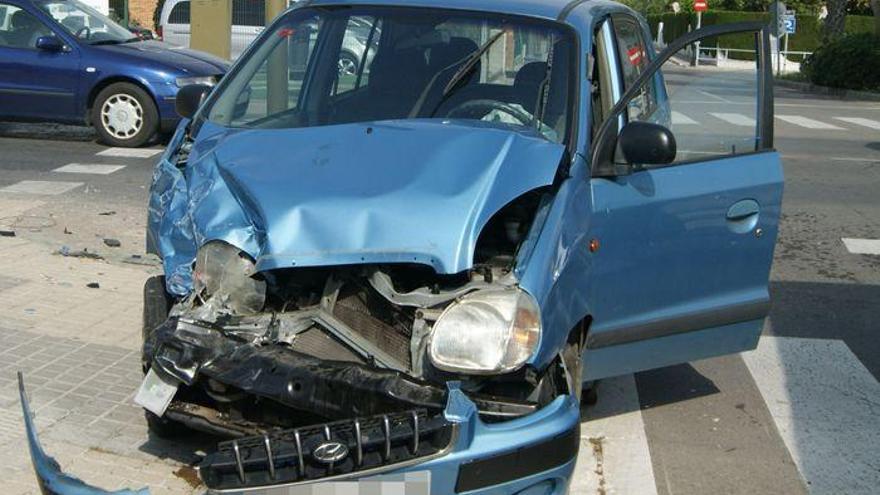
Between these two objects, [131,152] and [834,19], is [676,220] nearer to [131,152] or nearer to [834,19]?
[131,152]

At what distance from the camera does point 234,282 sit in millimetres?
4074

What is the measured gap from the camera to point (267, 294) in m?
4.14

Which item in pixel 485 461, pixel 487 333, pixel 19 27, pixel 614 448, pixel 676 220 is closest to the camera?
pixel 485 461

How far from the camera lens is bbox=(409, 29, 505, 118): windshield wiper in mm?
5113

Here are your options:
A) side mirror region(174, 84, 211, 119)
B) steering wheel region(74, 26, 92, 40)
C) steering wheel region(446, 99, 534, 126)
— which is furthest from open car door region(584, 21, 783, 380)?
steering wheel region(74, 26, 92, 40)

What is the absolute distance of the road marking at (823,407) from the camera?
5125 mm

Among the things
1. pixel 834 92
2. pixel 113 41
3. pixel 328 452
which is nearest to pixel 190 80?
pixel 113 41

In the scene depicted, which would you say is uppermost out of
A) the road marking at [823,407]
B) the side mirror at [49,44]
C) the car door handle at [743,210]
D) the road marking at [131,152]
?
the side mirror at [49,44]

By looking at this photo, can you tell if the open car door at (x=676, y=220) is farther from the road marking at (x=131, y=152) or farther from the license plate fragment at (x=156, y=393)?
the road marking at (x=131, y=152)

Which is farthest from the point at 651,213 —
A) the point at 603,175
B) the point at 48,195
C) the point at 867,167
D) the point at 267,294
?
the point at 867,167

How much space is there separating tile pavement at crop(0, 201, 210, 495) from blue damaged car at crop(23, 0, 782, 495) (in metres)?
0.23

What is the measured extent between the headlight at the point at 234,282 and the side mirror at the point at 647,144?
1.55 metres

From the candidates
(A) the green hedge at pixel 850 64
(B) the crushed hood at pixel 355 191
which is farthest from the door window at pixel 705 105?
(A) the green hedge at pixel 850 64

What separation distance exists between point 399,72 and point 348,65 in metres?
0.35
